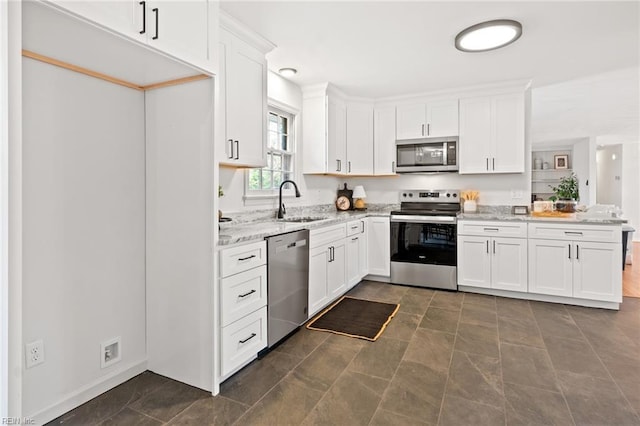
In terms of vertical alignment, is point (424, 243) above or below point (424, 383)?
above

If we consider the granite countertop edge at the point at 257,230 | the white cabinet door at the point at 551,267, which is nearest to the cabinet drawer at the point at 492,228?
the white cabinet door at the point at 551,267

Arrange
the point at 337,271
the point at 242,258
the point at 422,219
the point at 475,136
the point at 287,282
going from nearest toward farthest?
the point at 242,258, the point at 287,282, the point at 337,271, the point at 422,219, the point at 475,136

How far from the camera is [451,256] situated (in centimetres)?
399

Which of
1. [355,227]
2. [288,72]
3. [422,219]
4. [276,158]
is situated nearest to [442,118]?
[422,219]

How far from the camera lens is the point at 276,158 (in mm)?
3838

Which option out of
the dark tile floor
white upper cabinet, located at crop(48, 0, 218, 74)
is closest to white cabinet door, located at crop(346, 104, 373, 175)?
the dark tile floor

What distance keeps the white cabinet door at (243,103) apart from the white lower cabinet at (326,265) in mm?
878

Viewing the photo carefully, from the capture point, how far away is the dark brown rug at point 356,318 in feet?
9.37

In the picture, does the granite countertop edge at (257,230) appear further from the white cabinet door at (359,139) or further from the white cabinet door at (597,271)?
the white cabinet door at (597,271)

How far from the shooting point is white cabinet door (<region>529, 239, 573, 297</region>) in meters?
3.50

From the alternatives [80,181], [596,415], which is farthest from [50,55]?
[596,415]

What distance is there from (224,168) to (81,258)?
1.37 m

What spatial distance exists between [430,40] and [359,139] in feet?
6.18

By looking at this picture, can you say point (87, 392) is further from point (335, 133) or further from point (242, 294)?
point (335, 133)
